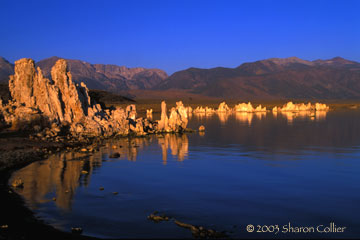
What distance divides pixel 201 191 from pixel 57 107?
27.2 m

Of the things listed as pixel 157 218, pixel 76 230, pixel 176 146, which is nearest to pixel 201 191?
pixel 157 218

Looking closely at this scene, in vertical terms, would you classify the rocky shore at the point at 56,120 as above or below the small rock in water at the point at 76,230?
above

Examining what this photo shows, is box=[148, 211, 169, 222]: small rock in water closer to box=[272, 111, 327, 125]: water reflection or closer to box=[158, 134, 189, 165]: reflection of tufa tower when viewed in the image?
box=[158, 134, 189, 165]: reflection of tufa tower

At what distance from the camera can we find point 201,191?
56.3 ft

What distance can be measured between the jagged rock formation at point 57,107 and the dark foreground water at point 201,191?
11.4 meters

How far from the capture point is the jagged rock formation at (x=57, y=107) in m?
38.8

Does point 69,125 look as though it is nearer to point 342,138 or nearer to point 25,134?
point 25,134

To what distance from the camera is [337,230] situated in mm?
11984

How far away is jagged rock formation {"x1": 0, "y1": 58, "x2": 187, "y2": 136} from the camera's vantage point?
38.8 meters

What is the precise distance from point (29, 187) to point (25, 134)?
19.4m

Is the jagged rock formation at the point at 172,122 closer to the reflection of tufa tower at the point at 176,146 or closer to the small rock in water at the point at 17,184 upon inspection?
the reflection of tufa tower at the point at 176,146

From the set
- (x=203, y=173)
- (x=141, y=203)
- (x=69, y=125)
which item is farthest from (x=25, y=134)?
(x=141, y=203)

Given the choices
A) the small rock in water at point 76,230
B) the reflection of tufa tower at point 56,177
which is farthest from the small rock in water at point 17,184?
the small rock in water at point 76,230

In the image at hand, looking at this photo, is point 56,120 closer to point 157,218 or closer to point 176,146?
point 176,146
